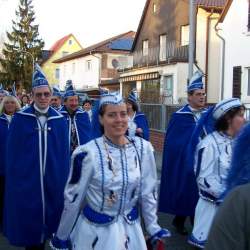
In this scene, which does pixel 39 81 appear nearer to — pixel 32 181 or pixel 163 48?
pixel 32 181

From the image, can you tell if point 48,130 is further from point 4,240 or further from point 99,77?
point 99,77

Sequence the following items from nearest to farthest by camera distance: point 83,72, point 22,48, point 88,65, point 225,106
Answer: point 225,106
point 88,65
point 83,72
point 22,48

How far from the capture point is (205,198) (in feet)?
15.7

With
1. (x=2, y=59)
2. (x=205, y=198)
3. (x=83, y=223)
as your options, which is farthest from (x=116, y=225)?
(x=2, y=59)

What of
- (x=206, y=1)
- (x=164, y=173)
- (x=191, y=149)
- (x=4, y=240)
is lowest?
(x=4, y=240)

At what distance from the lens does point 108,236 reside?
363 cm

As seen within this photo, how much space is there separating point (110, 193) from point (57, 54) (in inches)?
2827

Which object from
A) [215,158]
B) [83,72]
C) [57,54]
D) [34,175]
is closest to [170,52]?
[83,72]

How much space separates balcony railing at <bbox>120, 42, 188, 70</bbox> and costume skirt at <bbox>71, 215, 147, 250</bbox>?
26535 millimetres

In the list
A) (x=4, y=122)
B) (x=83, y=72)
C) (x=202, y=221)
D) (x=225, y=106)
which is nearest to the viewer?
(x=225, y=106)

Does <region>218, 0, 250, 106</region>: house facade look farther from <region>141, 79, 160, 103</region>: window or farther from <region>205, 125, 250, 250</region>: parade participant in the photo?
<region>205, 125, 250, 250</region>: parade participant

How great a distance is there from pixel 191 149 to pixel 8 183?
1.94 m

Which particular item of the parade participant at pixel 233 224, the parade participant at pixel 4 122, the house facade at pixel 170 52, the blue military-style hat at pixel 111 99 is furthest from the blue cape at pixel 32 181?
the house facade at pixel 170 52

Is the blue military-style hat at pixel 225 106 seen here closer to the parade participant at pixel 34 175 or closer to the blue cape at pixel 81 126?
the parade participant at pixel 34 175
